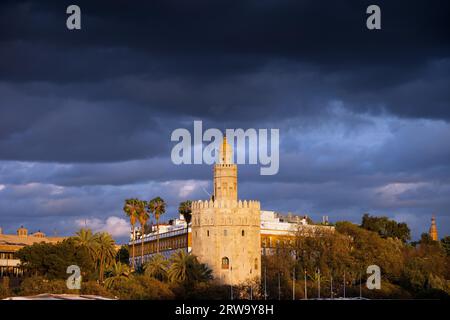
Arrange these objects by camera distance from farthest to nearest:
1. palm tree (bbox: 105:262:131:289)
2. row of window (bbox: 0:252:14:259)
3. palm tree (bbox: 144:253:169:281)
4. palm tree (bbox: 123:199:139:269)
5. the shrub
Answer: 1. row of window (bbox: 0:252:14:259)
2. palm tree (bbox: 123:199:139:269)
3. palm tree (bbox: 144:253:169:281)
4. palm tree (bbox: 105:262:131:289)
5. the shrub

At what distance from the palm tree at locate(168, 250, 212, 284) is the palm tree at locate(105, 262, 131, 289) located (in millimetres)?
6199

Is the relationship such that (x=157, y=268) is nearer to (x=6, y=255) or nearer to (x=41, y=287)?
(x=41, y=287)

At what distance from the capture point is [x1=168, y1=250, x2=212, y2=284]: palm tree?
14925 cm

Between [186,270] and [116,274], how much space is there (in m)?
9.54

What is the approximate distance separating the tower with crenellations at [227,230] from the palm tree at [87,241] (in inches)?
548

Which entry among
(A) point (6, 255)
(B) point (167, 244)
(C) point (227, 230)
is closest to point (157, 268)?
(C) point (227, 230)

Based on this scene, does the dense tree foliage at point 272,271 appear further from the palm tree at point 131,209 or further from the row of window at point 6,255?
the row of window at point 6,255

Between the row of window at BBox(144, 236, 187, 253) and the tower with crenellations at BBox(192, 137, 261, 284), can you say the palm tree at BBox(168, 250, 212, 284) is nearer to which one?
the tower with crenellations at BBox(192, 137, 261, 284)

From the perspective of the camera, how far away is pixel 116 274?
5733 inches

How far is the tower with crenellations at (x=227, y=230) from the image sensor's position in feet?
504

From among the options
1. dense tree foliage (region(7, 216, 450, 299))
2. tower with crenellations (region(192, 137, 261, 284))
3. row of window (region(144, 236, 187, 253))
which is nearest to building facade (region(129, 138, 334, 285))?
tower with crenellations (region(192, 137, 261, 284))
